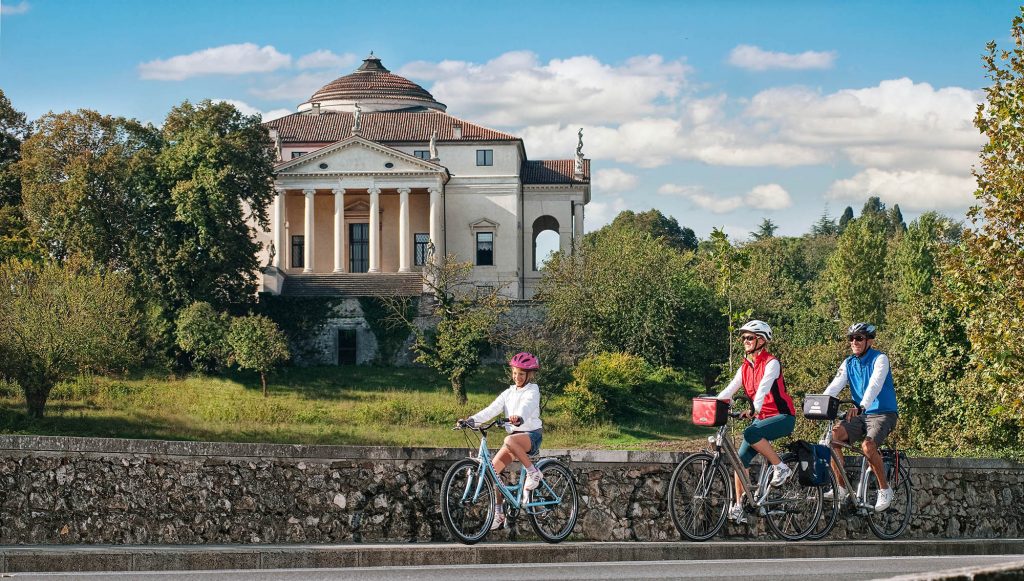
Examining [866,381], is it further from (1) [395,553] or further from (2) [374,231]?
(2) [374,231]

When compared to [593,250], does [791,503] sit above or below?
below

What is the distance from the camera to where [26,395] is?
186 ft

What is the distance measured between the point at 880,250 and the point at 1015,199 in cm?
7227

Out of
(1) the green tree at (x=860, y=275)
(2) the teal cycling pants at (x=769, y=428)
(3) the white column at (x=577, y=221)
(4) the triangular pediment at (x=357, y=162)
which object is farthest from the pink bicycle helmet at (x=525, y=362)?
(1) the green tree at (x=860, y=275)

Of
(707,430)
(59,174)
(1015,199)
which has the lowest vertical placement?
(707,430)

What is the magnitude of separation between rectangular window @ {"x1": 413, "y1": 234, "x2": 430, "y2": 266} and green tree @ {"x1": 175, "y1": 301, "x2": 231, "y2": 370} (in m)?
19.4

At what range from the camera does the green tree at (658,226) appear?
450 ft

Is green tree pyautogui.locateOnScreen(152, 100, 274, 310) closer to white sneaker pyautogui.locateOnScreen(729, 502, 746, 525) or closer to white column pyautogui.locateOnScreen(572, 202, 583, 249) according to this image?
white column pyautogui.locateOnScreen(572, 202, 583, 249)

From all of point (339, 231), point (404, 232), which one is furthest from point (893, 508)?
point (339, 231)

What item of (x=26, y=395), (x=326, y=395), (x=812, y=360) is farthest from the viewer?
(x=326, y=395)

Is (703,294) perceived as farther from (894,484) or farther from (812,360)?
(894,484)

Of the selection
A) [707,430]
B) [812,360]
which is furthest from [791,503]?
[707,430]

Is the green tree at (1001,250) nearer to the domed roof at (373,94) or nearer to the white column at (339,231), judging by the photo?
the white column at (339,231)

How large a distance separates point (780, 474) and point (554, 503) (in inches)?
88.9
